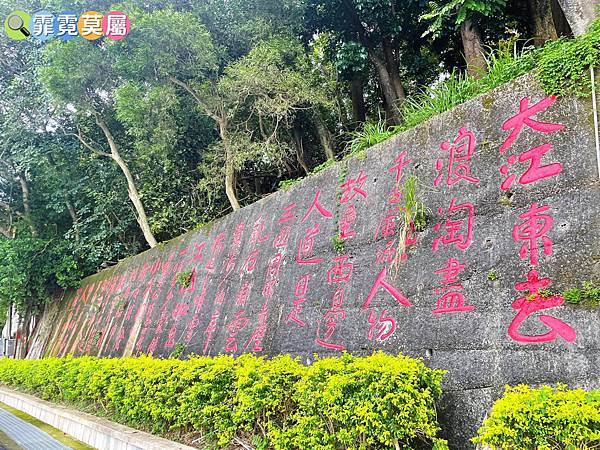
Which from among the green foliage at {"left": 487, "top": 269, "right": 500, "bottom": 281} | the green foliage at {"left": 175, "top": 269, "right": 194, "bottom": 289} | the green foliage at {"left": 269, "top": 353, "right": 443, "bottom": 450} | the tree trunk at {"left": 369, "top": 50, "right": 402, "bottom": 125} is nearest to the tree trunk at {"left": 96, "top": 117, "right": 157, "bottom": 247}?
the green foliage at {"left": 175, "top": 269, "right": 194, "bottom": 289}

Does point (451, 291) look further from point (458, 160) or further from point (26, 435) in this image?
point (26, 435)

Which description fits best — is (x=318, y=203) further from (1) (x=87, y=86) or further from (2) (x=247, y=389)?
(1) (x=87, y=86)

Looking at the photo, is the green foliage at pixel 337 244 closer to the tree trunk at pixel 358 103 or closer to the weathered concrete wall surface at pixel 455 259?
the weathered concrete wall surface at pixel 455 259

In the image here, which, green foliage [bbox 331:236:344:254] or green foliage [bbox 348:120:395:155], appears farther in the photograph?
green foliage [bbox 348:120:395:155]

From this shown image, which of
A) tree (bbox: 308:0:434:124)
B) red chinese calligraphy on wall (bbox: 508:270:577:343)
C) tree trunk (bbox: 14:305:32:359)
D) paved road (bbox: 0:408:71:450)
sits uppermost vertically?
tree (bbox: 308:0:434:124)

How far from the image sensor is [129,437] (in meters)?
4.20

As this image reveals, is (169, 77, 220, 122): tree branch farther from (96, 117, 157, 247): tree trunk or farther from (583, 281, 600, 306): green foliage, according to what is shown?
(583, 281, 600, 306): green foliage

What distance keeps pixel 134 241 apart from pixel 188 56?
582 cm

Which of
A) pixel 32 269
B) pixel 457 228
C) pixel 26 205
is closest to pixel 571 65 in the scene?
pixel 457 228

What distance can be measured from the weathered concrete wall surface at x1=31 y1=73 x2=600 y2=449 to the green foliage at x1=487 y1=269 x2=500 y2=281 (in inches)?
1.1

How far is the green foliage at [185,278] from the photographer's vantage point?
7.54 meters

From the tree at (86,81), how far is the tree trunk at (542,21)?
24.0ft

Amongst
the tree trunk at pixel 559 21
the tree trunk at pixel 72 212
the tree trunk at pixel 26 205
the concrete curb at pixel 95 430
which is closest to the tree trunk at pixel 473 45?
the tree trunk at pixel 559 21

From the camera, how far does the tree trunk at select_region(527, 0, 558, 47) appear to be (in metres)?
5.86
